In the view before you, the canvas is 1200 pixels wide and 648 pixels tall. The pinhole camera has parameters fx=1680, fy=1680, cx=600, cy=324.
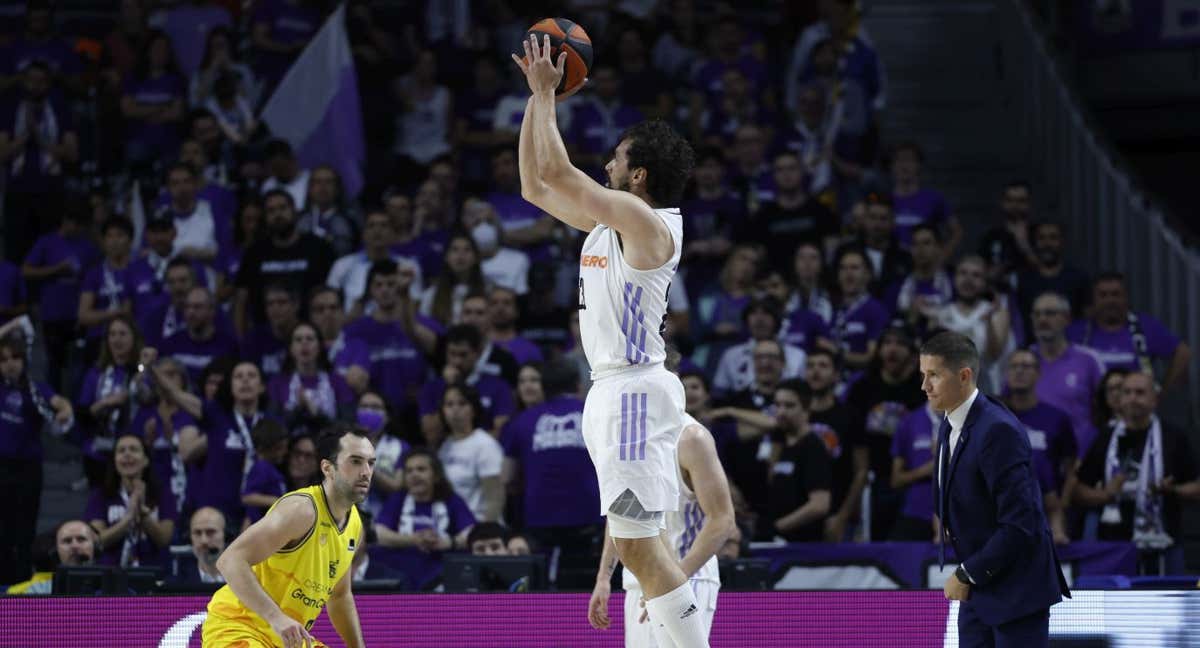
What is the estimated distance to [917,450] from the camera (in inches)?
471

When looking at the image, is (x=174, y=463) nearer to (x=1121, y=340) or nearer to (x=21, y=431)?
(x=21, y=431)

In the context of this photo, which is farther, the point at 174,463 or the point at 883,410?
the point at 883,410

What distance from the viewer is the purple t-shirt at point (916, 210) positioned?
48.3 ft

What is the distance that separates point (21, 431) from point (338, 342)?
2431mm

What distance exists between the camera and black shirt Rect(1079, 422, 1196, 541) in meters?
11.7

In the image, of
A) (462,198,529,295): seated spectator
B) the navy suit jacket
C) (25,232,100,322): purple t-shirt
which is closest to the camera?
the navy suit jacket

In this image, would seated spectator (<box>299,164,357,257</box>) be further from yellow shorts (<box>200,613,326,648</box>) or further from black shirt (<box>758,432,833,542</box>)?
yellow shorts (<box>200,613,326,648</box>)

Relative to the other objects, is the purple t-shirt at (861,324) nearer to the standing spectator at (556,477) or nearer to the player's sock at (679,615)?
the standing spectator at (556,477)

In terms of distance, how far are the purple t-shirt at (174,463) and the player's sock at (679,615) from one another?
19.4ft

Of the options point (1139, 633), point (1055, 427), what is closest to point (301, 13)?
point (1055, 427)

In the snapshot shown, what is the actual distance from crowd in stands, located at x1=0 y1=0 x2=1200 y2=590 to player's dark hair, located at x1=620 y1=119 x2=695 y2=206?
447 centimetres

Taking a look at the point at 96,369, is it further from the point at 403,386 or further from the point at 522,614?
the point at 522,614

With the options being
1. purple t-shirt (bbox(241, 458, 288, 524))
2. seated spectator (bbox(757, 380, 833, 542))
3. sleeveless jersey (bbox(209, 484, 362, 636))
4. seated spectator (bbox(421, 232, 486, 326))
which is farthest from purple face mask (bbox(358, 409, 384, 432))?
sleeveless jersey (bbox(209, 484, 362, 636))

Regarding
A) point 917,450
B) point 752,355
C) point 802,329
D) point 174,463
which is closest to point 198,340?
point 174,463
